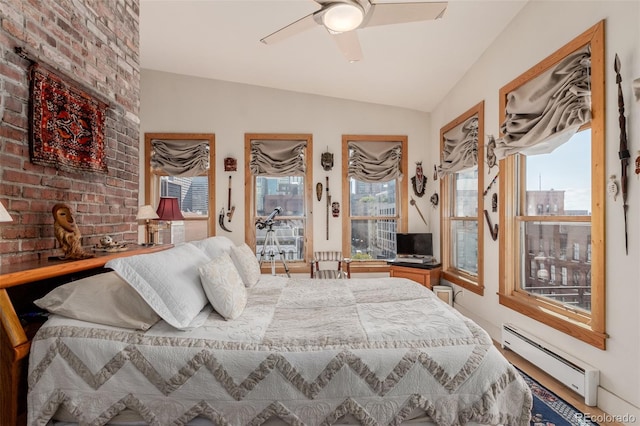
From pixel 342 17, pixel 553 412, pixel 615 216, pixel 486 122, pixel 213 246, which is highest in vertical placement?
pixel 342 17

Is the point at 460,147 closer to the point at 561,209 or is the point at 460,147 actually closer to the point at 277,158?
the point at 561,209

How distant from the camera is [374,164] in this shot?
187 inches

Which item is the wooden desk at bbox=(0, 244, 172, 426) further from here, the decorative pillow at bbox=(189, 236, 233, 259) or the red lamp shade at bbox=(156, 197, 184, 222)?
the red lamp shade at bbox=(156, 197, 184, 222)

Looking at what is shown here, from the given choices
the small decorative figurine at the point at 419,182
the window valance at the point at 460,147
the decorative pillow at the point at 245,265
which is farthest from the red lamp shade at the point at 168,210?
the window valance at the point at 460,147

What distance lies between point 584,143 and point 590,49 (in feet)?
1.96

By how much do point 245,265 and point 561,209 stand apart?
8.12ft

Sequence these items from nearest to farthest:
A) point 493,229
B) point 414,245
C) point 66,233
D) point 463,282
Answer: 1. point 66,233
2. point 493,229
3. point 463,282
4. point 414,245

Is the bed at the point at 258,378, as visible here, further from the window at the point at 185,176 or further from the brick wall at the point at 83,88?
the window at the point at 185,176

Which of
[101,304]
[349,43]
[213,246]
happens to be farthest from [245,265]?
[349,43]

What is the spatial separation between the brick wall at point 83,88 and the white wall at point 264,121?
1.96 meters

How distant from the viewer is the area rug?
1886mm

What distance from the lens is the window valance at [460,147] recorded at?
11.6 feet

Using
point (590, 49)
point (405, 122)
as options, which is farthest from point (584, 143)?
point (405, 122)

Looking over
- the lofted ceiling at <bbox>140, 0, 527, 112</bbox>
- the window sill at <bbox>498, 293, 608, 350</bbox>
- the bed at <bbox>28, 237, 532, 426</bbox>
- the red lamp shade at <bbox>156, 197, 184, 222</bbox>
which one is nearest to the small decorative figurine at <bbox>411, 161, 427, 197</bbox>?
the lofted ceiling at <bbox>140, 0, 527, 112</bbox>
